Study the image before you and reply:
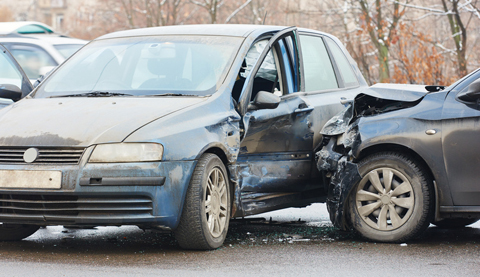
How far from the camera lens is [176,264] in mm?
5141

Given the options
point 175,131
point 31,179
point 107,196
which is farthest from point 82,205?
point 175,131

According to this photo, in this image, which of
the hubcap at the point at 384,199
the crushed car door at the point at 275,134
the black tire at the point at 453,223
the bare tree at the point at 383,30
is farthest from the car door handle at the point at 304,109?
the bare tree at the point at 383,30

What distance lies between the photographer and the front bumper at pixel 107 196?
512 centimetres

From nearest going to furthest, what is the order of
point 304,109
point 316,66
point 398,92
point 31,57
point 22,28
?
1. point 398,92
2. point 304,109
3. point 316,66
4. point 31,57
5. point 22,28

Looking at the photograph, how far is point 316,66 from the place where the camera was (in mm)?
7473

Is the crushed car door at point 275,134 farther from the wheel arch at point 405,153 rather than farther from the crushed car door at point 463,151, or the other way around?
the crushed car door at point 463,151

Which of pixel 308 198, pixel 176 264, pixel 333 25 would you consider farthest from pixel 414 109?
pixel 333 25

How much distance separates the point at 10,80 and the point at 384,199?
217 inches

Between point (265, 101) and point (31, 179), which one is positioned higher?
point (265, 101)

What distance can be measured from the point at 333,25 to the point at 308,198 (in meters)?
26.2

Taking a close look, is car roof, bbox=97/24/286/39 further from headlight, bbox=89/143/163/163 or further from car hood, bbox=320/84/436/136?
headlight, bbox=89/143/163/163

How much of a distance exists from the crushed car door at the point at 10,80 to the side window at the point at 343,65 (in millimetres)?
2969

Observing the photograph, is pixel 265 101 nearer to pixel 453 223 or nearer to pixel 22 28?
pixel 453 223

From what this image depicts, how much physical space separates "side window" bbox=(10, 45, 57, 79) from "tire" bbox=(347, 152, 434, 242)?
820 centimetres
